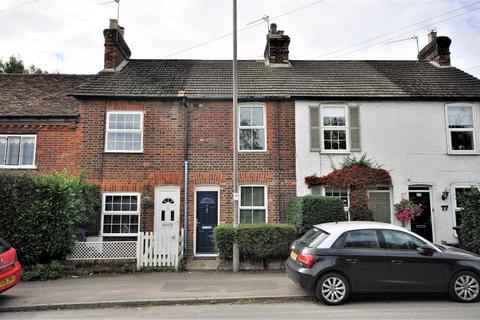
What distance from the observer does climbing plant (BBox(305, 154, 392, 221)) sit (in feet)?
39.9

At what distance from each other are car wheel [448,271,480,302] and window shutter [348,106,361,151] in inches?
257

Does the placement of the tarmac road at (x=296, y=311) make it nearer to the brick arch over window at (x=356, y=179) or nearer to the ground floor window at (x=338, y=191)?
the brick arch over window at (x=356, y=179)

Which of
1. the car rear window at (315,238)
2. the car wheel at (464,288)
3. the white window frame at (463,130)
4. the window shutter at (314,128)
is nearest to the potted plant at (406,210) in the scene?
the white window frame at (463,130)

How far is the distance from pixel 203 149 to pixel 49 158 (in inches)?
225

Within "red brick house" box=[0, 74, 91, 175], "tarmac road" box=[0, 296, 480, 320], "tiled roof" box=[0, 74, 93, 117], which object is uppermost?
"tiled roof" box=[0, 74, 93, 117]

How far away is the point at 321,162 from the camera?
12617 millimetres

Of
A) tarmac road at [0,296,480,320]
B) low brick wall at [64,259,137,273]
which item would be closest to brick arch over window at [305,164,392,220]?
tarmac road at [0,296,480,320]

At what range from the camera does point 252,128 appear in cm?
1286

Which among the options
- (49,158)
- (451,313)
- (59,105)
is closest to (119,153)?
(49,158)

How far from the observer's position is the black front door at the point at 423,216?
12484 millimetres

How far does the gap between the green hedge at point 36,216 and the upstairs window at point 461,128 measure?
13.4m

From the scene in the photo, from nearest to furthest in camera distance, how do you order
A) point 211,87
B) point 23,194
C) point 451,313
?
point 451,313
point 23,194
point 211,87

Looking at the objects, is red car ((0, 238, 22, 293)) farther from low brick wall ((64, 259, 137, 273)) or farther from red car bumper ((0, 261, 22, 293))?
low brick wall ((64, 259, 137, 273))

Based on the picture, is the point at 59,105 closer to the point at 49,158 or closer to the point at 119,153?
the point at 49,158
